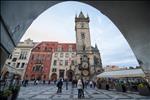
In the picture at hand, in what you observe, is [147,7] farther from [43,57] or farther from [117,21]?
[43,57]

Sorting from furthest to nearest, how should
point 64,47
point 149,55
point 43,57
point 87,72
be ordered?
point 64,47 → point 43,57 → point 87,72 → point 149,55

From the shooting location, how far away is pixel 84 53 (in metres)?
37.3

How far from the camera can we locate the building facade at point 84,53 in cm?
3426

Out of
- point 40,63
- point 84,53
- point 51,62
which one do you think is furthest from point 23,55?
point 84,53

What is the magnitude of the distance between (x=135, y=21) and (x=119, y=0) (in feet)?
1.47

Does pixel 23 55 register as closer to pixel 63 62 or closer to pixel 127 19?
pixel 63 62

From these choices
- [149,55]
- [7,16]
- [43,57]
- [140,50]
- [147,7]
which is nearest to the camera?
[7,16]

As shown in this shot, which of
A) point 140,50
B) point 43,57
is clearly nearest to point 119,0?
point 140,50

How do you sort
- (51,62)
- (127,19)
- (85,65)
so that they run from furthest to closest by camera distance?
1. (51,62)
2. (85,65)
3. (127,19)

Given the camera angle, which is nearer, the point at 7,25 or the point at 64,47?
the point at 7,25

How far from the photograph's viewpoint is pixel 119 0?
1607mm

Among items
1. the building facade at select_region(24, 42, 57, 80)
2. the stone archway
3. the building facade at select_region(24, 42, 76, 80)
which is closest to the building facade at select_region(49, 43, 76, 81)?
the building facade at select_region(24, 42, 76, 80)

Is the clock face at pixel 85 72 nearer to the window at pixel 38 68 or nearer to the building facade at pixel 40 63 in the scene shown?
the building facade at pixel 40 63

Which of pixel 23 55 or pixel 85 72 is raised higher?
pixel 23 55
